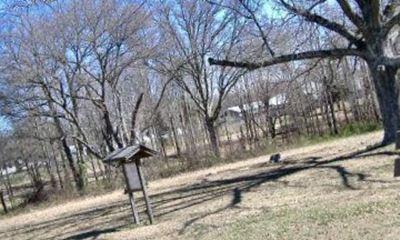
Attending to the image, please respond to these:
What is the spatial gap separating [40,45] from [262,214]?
19.5m

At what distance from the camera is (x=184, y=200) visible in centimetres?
1548

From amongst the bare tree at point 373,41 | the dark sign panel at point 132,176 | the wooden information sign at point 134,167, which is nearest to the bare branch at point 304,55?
the bare tree at point 373,41

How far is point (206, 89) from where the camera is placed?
3812cm

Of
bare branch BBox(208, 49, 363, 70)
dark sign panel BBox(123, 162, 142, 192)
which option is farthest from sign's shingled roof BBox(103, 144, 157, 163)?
bare branch BBox(208, 49, 363, 70)

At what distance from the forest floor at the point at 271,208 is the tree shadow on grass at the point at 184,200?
0.13ft

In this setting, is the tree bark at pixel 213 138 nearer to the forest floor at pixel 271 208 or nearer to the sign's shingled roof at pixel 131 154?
the forest floor at pixel 271 208

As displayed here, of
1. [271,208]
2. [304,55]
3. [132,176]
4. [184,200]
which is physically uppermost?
[304,55]

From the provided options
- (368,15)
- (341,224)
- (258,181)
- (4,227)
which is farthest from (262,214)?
(4,227)

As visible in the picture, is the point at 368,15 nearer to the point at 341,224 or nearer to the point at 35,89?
the point at 341,224

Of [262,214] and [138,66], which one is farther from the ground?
[138,66]

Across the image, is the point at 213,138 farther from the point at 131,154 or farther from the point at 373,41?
the point at 131,154

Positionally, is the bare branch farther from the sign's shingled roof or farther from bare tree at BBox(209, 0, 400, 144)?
the sign's shingled roof

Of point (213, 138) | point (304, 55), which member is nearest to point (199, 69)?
point (213, 138)

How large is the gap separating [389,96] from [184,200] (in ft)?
21.4
